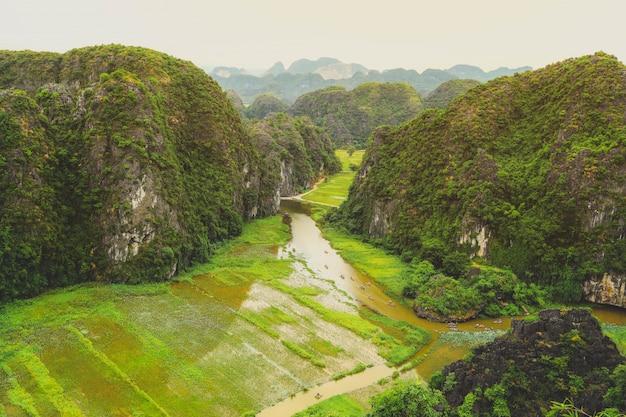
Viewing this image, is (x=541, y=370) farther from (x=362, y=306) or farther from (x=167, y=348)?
(x=167, y=348)

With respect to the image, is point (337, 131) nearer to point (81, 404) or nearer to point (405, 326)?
point (405, 326)

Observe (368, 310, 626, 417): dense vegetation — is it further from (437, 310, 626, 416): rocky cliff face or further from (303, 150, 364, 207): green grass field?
(303, 150, 364, 207): green grass field

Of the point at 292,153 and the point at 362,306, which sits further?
the point at 292,153

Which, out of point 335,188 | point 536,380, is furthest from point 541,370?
point 335,188

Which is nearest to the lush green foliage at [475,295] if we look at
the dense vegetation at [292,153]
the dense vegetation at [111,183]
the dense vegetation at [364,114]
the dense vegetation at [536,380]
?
the dense vegetation at [536,380]

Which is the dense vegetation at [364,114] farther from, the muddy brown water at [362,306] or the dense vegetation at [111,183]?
the dense vegetation at [111,183]

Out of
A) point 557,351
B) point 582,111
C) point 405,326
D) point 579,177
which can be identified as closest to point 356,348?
point 405,326
